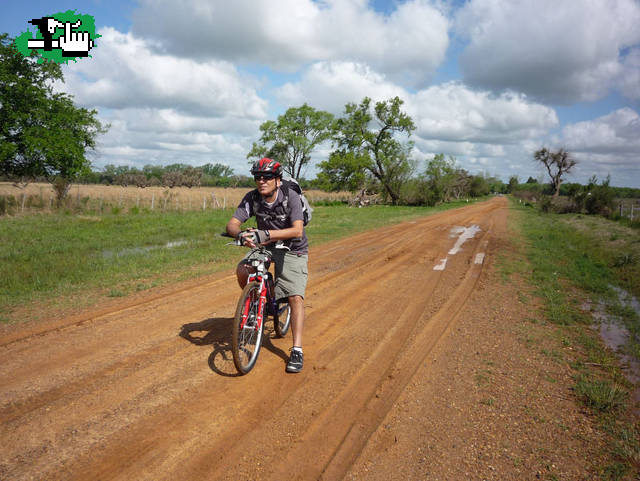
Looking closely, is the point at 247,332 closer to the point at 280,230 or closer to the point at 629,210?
the point at 280,230

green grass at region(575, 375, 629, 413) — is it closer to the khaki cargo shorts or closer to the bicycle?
the khaki cargo shorts

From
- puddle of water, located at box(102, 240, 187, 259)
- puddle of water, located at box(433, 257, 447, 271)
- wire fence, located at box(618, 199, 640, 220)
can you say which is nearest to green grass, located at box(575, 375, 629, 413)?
puddle of water, located at box(433, 257, 447, 271)

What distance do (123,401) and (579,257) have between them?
41.6 feet

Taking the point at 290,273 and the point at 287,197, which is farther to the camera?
the point at 290,273

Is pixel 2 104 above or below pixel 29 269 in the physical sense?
above

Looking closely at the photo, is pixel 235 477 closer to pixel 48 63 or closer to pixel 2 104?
pixel 2 104

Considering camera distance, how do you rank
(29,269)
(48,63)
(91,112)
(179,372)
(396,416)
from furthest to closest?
(91,112) < (48,63) < (29,269) < (179,372) < (396,416)

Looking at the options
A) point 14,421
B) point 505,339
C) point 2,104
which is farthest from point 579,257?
point 2,104

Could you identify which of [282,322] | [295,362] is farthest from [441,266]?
[295,362]

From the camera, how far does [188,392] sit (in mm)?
3576

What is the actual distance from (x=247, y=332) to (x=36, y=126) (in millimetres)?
24454

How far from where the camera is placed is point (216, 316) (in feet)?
18.6

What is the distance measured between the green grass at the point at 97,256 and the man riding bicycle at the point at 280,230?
13.7 feet

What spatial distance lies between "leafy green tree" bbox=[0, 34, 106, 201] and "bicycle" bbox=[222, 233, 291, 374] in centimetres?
2282
